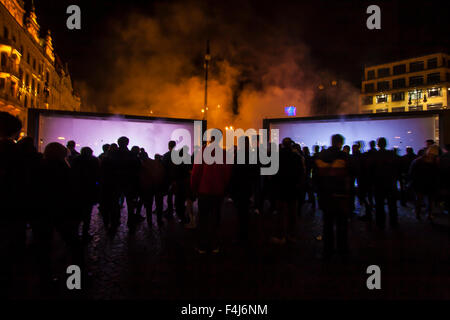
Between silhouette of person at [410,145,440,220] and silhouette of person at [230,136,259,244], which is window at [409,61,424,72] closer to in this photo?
silhouette of person at [410,145,440,220]

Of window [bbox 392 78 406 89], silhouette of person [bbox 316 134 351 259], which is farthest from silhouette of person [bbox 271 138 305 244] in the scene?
window [bbox 392 78 406 89]

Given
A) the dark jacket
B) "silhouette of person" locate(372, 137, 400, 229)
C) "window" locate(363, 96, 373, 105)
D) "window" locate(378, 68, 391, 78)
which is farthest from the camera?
"window" locate(363, 96, 373, 105)

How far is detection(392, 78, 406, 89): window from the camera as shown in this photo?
185ft

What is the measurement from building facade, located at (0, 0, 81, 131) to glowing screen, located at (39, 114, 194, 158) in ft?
81.0

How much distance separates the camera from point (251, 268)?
13.4ft

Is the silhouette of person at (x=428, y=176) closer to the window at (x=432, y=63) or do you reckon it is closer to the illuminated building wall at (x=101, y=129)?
the illuminated building wall at (x=101, y=129)

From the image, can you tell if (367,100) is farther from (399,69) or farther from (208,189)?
(208,189)

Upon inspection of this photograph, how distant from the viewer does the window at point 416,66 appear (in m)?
54.2

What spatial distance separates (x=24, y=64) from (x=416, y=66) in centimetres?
6351

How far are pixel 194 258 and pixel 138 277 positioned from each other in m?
0.99

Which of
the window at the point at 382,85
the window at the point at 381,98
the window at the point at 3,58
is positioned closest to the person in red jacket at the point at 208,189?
the window at the point at 3,58

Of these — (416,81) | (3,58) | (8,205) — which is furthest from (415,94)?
(8,205)

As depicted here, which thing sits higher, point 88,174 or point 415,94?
point 415,94
